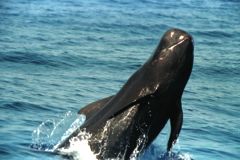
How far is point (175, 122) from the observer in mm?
10008

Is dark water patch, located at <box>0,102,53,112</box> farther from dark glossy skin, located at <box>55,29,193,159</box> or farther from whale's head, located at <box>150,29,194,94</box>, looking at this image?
whale's head, located at <box>150,29,194,94</box>

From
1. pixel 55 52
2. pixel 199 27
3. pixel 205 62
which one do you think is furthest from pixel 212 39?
pixel 55 52

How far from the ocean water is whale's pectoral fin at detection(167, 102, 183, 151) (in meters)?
0.37

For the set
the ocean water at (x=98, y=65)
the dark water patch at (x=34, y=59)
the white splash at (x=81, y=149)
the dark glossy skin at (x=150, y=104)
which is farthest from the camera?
the dark water patch at (x=34, y=59)

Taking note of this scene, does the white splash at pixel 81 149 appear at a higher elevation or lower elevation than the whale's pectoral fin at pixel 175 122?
lower

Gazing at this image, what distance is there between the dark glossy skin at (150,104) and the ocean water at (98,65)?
1.40 ft

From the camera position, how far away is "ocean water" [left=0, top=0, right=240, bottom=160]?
13.2m

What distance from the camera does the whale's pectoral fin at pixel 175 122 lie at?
392 inches

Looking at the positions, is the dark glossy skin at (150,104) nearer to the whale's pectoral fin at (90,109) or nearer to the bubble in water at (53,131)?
the whale's pectoral fin at (90,109)

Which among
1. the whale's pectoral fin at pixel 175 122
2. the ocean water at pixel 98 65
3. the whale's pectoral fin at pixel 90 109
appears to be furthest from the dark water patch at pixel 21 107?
the whale's pectoral fin at pixel 175 122

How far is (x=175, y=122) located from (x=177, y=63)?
76cm

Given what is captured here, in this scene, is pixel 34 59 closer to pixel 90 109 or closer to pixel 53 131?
pixel 53 131

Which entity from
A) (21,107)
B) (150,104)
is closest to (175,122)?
(150,104)

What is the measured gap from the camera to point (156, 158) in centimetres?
1032
